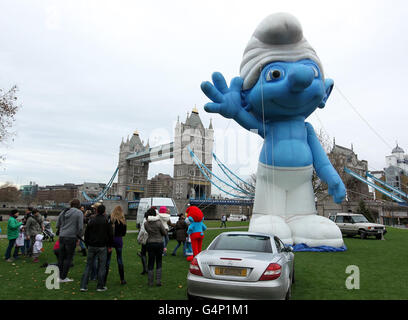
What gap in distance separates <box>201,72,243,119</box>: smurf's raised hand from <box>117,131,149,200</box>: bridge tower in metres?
78.4

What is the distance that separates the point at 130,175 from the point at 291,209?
3310 inches

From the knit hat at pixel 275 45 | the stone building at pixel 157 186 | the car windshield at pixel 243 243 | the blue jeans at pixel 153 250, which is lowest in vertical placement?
the blue jeans at pixel 153 250

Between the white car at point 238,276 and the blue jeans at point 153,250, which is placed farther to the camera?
the blue jeans at point 153,250

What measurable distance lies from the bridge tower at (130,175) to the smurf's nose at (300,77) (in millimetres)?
80459

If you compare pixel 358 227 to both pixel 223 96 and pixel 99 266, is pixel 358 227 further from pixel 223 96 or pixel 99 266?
pixel 99 266

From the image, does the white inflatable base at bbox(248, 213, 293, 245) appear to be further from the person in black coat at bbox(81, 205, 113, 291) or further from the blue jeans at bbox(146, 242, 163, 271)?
the person in black coat at bbox(81, 205, 113, 291)

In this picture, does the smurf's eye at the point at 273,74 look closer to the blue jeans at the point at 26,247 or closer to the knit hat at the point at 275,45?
the knit hat at the point at 275,45

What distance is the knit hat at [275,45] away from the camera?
10.2 m

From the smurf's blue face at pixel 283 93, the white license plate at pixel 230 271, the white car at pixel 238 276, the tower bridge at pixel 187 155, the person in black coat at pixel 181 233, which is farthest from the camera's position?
the tower bridge at pixel 187 155

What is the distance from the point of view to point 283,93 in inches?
407

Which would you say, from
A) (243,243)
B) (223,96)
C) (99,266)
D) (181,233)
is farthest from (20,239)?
(223,96)

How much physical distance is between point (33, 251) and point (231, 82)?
8217 mm

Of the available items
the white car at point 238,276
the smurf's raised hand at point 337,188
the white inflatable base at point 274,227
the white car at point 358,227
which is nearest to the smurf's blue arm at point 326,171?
the smurf's raised hand at point 337,188
